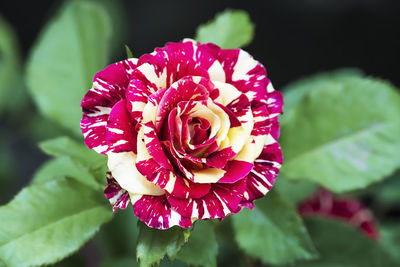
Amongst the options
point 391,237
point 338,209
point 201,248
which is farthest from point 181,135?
point 391,237

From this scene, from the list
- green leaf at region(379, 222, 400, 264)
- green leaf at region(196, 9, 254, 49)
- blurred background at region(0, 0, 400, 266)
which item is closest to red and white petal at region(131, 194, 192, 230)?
green leaf at region(196, 9, 254, 49)

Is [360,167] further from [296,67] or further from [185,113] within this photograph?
[296,67]

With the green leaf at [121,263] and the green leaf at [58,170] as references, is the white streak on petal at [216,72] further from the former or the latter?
the green leaf at [121,263]

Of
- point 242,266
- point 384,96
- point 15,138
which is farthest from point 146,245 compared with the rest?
point 15,138

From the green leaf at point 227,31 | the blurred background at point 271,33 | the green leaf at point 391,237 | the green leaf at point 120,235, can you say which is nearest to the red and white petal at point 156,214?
the green leaf at point 227,31

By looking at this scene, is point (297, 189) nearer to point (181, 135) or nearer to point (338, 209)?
point (338, 209)

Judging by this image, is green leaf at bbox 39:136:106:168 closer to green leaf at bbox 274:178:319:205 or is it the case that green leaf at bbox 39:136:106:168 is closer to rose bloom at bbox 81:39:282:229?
rose bloom at bbox 81:39:282:229
